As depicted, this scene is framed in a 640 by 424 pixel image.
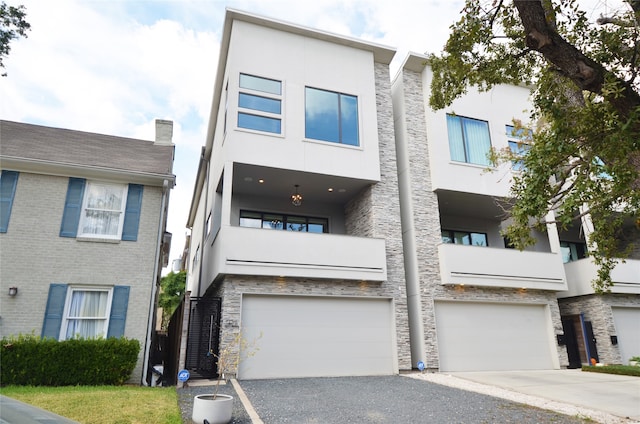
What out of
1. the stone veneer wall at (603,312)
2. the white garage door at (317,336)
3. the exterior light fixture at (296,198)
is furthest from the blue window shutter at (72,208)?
the stone veneer wall at (603,312)

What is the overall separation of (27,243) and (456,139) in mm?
13681

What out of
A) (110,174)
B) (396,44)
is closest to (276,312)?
(110,174)

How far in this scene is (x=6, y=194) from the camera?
33.4ft

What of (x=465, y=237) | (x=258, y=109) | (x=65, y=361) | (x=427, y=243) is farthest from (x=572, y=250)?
(x=65, y=361)

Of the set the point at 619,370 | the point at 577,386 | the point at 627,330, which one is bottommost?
the point at 577,386

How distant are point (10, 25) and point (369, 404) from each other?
13102mm

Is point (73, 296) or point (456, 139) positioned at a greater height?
point (456, 139)

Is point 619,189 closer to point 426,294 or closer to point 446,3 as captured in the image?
point 446,3

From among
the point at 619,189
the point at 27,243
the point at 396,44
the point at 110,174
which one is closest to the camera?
the point at 619,189

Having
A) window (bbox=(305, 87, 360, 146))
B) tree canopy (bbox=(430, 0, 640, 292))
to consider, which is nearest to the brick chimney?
window (bbox=(305, 87, 360, 146))

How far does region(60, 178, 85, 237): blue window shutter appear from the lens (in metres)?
10.3

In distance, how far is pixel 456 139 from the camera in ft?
47.7

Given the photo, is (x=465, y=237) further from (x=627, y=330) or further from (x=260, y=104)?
(x=260, y=104)

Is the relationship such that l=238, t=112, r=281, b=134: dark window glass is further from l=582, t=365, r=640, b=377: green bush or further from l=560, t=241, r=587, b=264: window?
l=560, t=241, r=587, b=264: window
